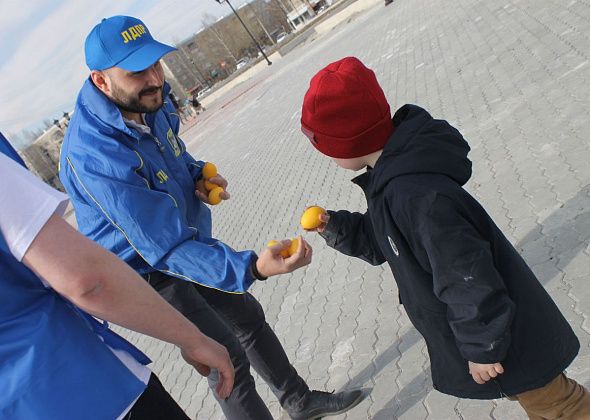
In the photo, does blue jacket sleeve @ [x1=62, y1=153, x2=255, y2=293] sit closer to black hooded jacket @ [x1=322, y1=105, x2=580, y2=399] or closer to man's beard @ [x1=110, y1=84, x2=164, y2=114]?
man's beard @ [x1=110, y1=84, x2=164, y2=114]

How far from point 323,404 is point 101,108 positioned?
6.16 feet

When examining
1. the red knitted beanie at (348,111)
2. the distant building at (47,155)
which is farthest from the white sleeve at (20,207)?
the distant building at (47,155)

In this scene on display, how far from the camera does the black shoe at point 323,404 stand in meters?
2.94

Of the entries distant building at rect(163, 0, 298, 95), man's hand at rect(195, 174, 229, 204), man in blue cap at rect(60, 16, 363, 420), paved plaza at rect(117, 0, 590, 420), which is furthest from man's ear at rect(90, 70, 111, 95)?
distant building at rect(163, 0, 298, 95)

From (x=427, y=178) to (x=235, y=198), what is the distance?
8256mm

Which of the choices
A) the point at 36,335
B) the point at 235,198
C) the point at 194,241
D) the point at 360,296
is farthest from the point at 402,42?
the point at 36,335

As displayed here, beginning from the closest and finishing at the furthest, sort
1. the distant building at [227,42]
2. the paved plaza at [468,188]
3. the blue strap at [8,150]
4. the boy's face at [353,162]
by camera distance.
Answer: the blue strap at [8,150], the boy's face at [353,162], the paved plaza at [468,188], the distant building at [227,42]

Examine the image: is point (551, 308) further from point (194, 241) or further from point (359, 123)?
point (194, 241)

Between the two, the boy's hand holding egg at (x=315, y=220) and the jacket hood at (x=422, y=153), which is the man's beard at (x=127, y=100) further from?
the jacket hood at (x=422, y=153)

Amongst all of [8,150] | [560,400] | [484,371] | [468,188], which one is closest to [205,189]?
[8,150]

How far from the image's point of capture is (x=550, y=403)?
1802 mm

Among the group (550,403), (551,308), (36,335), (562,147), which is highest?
(36,335)

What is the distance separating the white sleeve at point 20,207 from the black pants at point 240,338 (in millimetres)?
1156

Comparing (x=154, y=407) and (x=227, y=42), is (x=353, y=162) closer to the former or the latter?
(x=154, y=407)
